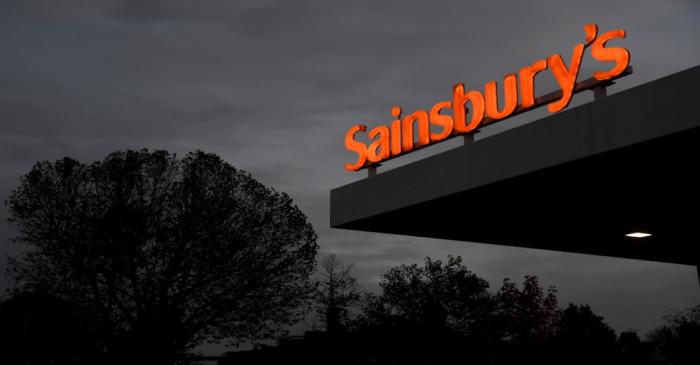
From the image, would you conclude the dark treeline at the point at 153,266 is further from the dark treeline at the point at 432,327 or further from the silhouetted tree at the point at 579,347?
the silhouetted tree at the point at 579,347

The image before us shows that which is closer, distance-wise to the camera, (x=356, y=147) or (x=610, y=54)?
(x=610, y=54)

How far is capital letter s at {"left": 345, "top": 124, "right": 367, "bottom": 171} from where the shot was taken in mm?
13453

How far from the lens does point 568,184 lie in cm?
1013

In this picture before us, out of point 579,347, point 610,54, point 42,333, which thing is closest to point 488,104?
point 610,54

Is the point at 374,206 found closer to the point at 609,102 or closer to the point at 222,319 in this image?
the point at 609,102

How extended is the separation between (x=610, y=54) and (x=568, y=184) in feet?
6.68

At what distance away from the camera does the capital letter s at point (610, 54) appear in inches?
394

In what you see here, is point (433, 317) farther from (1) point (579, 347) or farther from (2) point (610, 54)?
(2) point (610, 54)

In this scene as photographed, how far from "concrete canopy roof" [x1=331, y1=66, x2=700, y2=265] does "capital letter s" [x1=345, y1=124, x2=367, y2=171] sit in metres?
0.87

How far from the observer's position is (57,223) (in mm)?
28016

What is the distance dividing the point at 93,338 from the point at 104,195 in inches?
226

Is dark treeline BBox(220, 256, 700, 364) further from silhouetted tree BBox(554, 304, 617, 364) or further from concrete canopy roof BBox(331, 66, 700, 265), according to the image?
concrete canopy roof BBox(331, 66, 700, 265)

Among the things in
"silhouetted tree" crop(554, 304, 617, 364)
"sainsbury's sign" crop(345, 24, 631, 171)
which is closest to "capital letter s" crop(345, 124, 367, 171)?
"sainsbury's sign" crop(345, 24, 631, 171)

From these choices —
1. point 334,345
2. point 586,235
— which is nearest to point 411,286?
point 334,345
